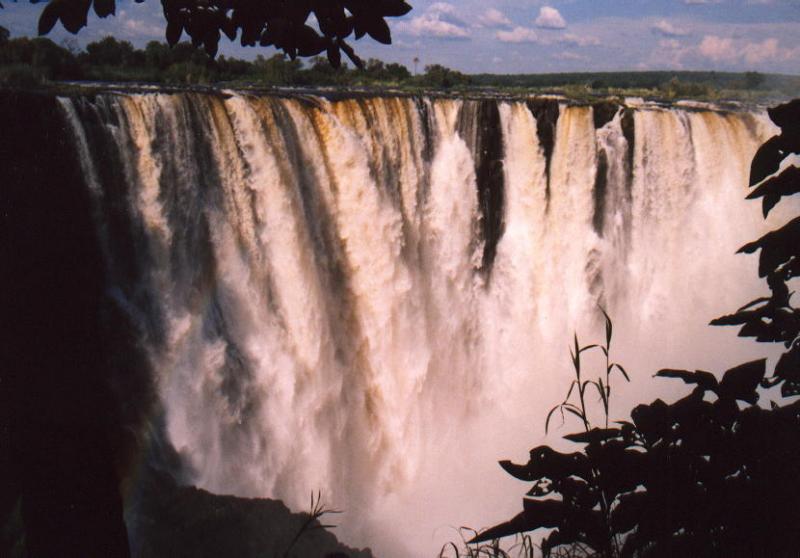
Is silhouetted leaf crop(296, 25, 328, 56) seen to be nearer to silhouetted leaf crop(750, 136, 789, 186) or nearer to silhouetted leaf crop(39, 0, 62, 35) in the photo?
silhouetted leaf crop(39, 0, 62, 35)

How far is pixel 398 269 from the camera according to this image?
9172 mm

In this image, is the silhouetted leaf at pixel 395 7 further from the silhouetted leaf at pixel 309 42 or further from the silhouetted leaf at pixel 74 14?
the silhouetted leaf at pixel 74 14

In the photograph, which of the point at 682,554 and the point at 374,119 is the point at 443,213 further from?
the point at 682,554

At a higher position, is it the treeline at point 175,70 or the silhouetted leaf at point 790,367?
→ the treeline at point 175,70

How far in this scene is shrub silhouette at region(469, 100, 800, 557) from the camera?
1.10 metres

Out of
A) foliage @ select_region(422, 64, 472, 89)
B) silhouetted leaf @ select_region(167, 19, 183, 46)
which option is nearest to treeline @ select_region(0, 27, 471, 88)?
foliage @ select_region(422, 64, 472, 89)

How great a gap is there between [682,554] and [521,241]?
1005cm

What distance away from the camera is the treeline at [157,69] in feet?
32.2

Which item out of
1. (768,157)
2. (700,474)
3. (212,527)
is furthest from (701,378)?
(212,527)

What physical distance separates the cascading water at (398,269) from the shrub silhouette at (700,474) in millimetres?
5849

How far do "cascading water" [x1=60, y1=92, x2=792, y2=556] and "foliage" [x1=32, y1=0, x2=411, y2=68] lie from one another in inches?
198

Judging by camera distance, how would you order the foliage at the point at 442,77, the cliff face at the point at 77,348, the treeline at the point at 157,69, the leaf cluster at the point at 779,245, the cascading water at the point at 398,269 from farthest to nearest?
1. the foliage at the point at 442,77
2. the treeline at the point at 157,69
3. the cascading water at the point at 398,269
4. the cliff face at the point at 77,348
5. the leaf cluster at the point at 779,245

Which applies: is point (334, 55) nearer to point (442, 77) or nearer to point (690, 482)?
point (690, 482)

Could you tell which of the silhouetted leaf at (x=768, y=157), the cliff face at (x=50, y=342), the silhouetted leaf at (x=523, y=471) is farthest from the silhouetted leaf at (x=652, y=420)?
the cliff face at (x=50, y=342)
